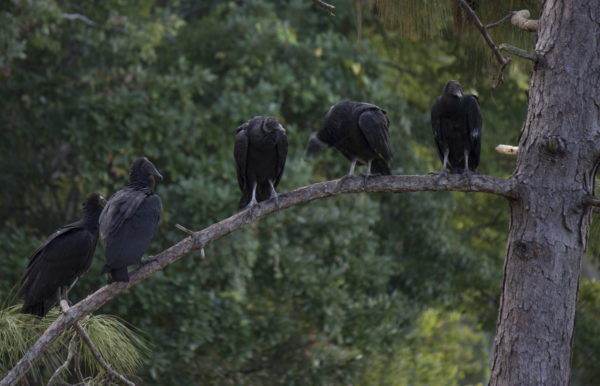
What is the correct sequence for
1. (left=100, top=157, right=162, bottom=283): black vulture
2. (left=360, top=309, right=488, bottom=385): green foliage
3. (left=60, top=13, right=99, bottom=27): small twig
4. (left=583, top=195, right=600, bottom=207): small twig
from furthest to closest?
(left=360, top=309, right=488, bottom=385): green foliage → (left=60, top=13, right=99, bottom=27): small twig → (left=100, top=157, right=162, bottom=283): black vulture → (left=583, top=195, right=600, bottom=207): small twig

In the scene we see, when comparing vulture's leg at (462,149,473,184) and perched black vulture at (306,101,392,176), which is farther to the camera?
perched black vulture at (306,101,392,176)

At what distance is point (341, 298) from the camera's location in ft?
18.0

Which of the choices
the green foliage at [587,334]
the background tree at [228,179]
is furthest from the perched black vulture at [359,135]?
the green foliage at [587,334]

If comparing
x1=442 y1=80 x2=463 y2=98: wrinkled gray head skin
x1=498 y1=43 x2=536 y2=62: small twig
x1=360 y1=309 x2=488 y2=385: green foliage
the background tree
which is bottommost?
x1=360 y1=309 x2=488 y2=385: green foliage

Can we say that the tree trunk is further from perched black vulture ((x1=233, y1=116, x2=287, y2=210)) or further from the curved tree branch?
perched black vulture ((x1=233, y1=116, x2=287, y2=210))

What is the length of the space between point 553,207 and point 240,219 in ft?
3.73

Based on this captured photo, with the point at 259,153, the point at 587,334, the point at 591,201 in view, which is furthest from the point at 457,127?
the point at 587,334

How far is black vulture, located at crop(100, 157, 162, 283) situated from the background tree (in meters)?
2.00

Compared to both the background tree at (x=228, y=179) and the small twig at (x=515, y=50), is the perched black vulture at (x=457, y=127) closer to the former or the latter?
the small twig at (x=515, y=50)

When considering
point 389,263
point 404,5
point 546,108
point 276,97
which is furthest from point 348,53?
point 546,108

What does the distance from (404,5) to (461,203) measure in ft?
14.1

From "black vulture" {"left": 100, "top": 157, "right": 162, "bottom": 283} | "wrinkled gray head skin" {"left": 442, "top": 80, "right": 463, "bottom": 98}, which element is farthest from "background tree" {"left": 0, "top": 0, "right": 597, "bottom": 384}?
"black vulture" {"left": 100, "top": 157, "right": 162, "bottom": 283}

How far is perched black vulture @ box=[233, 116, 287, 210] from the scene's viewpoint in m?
3.38

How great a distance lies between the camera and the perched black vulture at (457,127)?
122 inches
